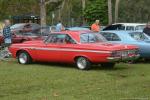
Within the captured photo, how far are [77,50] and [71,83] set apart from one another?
3649mm

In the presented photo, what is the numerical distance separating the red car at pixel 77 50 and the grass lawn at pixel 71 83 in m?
0.37

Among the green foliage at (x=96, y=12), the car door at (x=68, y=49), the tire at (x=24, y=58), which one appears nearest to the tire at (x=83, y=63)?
the car door at (x=68, y=49)

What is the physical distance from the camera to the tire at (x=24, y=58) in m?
18.9

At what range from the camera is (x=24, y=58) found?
62.4 feet

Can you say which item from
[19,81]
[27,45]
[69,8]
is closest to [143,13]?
[69,8]

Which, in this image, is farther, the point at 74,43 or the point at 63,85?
the point at 74,43

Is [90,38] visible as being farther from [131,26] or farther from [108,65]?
[131,26]

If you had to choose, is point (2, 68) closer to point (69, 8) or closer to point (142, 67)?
point (142, 67)

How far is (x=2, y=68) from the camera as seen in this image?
17297 millimetres

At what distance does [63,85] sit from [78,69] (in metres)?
3.87

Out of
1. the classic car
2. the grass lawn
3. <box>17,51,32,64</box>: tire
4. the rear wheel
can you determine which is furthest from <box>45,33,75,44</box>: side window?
the classic car

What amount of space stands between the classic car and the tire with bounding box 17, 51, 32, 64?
3.26 metres

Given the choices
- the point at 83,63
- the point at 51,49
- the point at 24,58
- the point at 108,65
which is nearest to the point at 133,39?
the point at 108,65

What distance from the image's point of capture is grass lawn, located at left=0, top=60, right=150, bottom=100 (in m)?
11.5
